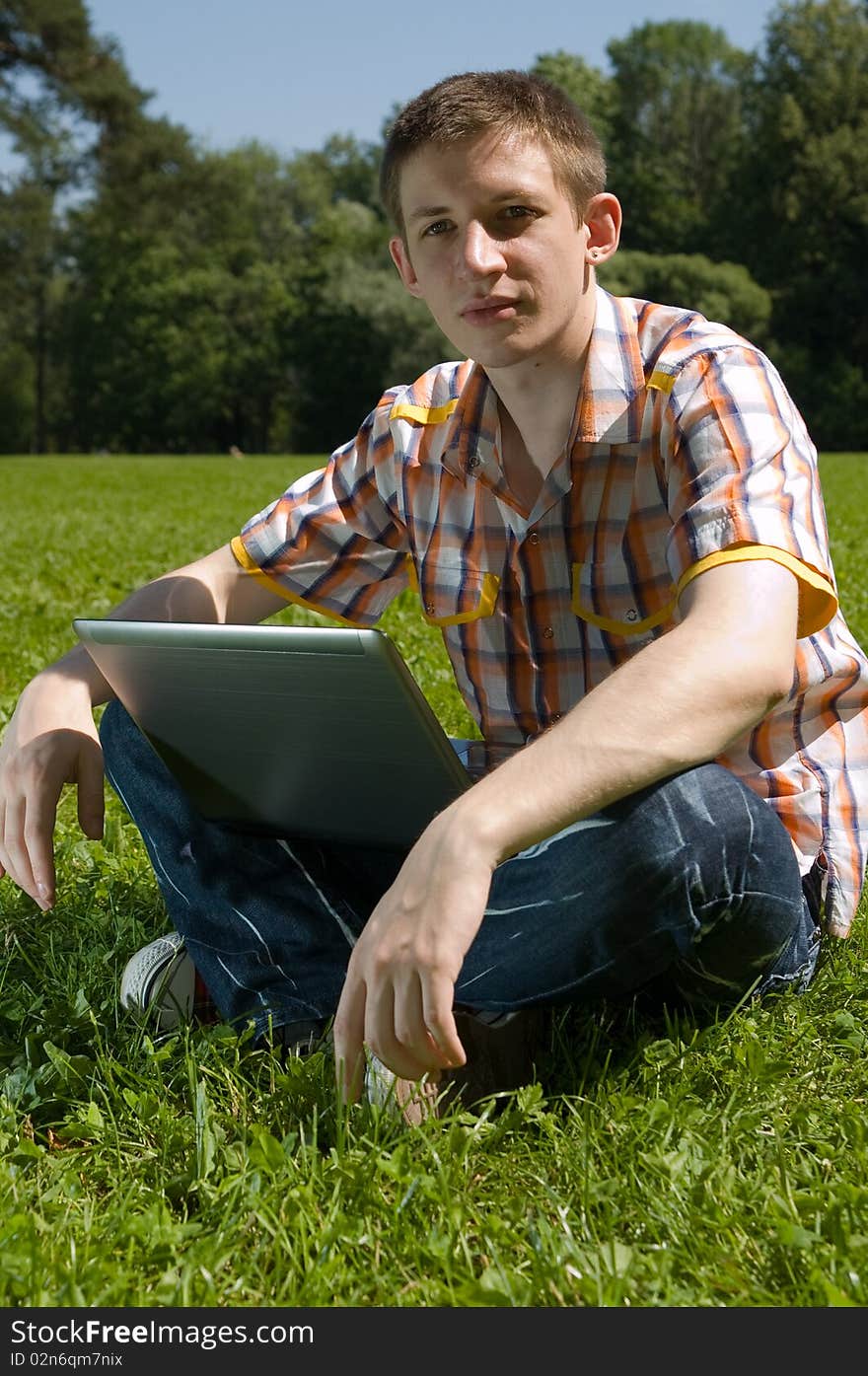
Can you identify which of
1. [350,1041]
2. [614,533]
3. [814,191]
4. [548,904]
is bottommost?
[350,1041]

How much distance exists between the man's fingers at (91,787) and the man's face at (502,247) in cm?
101

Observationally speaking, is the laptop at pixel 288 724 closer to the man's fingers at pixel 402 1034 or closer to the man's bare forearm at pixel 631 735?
the man's bare forearm at pixel 631 735

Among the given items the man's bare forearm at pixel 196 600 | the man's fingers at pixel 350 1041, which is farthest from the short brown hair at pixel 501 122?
the man's fingers at pixel 350 1041

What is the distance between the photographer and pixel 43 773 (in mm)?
2578

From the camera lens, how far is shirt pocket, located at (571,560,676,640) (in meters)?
2.66

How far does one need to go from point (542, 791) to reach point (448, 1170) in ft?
2.00

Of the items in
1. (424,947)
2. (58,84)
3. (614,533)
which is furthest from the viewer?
(58,84)

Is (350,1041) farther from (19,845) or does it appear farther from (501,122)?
(501,122)

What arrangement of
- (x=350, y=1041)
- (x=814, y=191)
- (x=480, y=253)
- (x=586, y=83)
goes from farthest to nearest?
(x=586, y=83)
(x=814, y=191)
(x=480, y=253)
(x=350, y=1041)

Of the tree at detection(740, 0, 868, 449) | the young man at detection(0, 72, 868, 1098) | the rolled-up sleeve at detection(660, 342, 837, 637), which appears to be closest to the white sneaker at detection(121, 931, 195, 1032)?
the young man at detection(0, 72, 868, 1098)

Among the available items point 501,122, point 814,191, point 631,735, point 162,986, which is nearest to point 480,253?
point 501,122

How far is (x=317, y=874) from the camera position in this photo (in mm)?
2672

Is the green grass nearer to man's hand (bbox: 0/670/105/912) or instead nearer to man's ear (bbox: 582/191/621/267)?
man's hand (bbox: 0/670/105/912)

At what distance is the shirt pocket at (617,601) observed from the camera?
2.66 meters
